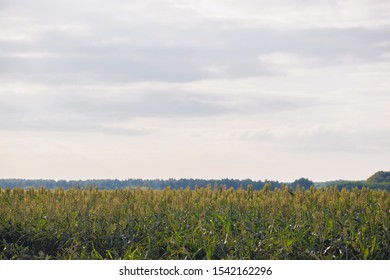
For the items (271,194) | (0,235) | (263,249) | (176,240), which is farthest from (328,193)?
(0,235)

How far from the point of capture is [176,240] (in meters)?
10.6

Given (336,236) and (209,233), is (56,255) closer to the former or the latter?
(209,233)

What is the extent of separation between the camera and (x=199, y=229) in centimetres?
1092

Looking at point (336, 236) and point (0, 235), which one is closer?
point (336, 236)

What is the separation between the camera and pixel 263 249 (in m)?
10.4

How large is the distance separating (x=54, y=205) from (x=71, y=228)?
1203 millimetres

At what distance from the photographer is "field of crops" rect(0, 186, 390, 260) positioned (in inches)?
411

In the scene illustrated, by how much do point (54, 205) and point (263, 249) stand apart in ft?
16.2

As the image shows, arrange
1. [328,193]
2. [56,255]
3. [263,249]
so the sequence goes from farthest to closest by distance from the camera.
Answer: [328,193]
[56,255]
[263,249]

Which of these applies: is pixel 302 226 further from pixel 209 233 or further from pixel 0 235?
pixel 0 235

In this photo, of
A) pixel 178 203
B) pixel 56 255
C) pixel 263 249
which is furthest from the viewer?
pixel 178 203

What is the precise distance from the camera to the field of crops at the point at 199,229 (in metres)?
10.4

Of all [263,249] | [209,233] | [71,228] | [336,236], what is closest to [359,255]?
[336,236]

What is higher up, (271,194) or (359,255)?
(271,194)
